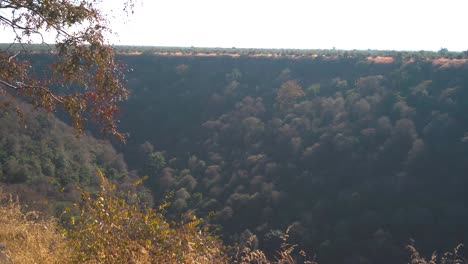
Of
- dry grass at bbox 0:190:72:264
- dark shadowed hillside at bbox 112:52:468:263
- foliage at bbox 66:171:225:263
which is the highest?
foliage at bbox 66:171:225:263

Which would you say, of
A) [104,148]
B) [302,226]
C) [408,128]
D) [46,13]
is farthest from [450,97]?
[46,13]

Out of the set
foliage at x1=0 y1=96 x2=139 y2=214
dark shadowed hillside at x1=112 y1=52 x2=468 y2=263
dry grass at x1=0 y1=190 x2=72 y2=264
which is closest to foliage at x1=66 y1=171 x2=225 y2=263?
dry grass at x1=0 y1=190 x2=72 y2=264

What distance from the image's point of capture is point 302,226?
21688 mm

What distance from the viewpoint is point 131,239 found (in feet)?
11.5

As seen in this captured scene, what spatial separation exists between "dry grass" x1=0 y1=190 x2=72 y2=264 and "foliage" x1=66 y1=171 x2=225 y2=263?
23cm

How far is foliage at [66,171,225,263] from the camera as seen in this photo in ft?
11.0

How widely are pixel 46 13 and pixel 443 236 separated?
60.9 feet

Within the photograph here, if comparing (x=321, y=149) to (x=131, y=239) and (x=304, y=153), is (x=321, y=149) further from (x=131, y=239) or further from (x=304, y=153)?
(x=131, y=239)

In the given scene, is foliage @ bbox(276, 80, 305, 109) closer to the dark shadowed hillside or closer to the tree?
the dark shadowed hillside

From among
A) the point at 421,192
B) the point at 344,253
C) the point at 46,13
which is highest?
the point at 46,13

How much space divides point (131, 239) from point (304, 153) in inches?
919

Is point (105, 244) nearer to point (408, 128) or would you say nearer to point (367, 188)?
point (367, 188)

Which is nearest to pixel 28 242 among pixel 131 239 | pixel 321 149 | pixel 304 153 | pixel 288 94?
pixel 131 239

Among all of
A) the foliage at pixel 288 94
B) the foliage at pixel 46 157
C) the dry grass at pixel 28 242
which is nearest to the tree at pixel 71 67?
the dry grass at pixel 28 242
